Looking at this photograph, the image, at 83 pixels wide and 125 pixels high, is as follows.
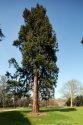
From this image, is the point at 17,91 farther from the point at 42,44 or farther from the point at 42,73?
the point at 42,44

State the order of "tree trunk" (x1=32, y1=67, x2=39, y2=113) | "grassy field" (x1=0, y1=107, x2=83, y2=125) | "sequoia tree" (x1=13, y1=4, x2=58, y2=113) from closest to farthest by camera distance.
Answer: "grassy field" (x1=0, y1=107, x2=83, y2=125), "tree trunk" (x1=32, y1=67, x2=39, y2=113), "sequoia tree" (x1=13, y1=4, x2=58, y2=113)

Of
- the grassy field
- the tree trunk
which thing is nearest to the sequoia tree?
the tree trunk

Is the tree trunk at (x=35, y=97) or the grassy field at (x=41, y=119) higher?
the tree trunk at (x=35, y=97)

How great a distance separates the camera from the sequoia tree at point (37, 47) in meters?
37.9

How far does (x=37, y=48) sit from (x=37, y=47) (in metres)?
0.16

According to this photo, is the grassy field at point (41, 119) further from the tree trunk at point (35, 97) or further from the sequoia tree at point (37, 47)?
the sequoia tree at point (37, 47)

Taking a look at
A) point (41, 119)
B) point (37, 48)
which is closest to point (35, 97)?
point (37, 48)

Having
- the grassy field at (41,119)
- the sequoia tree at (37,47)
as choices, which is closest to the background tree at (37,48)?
the sequoia tree at (37,47)

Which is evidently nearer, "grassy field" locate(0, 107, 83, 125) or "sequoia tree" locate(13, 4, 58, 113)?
"grassy field" locate(0, 107, 83, 125)

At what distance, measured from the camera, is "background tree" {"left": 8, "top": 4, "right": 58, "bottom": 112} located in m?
37.9

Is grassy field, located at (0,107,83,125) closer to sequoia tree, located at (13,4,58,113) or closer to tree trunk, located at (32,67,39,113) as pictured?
tree trunk, located at (32,67,39,113)

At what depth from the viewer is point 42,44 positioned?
38.3m

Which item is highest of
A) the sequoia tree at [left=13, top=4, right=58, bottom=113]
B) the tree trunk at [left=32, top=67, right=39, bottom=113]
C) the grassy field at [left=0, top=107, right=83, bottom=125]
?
the sequoia tree at [left=13, top=4, right=58, bottom=113]

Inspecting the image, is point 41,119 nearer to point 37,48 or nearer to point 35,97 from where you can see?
point 35,97
